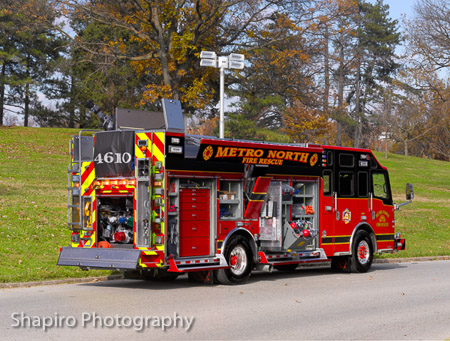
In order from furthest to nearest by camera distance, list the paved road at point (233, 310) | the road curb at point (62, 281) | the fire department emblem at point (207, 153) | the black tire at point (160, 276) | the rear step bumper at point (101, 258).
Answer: the black tire at point (160, 276) → the fire department emblem at point (207, 153) → the road curb at point (62, 281) → the rear step bumper at point (101, 258) → the paved road at point (233, 310)

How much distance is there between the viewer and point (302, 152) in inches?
618

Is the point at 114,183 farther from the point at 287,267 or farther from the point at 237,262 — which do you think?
the point at 287,267

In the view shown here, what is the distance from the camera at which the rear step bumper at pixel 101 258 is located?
40.7 feet

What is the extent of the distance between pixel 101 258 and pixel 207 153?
9.36 ft

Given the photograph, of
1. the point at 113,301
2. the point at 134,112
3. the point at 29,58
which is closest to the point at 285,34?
the point at 134,112

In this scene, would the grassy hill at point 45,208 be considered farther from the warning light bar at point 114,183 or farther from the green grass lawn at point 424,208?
the warning light bar at point 114,183

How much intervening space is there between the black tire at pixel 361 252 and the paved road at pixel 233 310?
1.70m

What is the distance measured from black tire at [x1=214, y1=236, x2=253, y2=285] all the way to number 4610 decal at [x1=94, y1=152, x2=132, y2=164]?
2732 millimetres

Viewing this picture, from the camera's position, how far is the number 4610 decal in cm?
1302

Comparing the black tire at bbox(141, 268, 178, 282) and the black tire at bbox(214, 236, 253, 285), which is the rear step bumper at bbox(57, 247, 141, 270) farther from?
the black tire at bbox(214, 236, 253, 285)

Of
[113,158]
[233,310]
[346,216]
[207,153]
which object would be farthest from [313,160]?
[233,310]

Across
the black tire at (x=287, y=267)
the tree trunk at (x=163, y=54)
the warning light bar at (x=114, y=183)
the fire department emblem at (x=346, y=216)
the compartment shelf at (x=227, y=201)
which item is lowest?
the black tire at (x=287, y=267)

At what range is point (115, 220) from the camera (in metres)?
13.3

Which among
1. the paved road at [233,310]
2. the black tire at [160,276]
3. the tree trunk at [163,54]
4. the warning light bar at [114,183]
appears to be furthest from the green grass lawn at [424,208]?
the warning light bar at [114,183]
